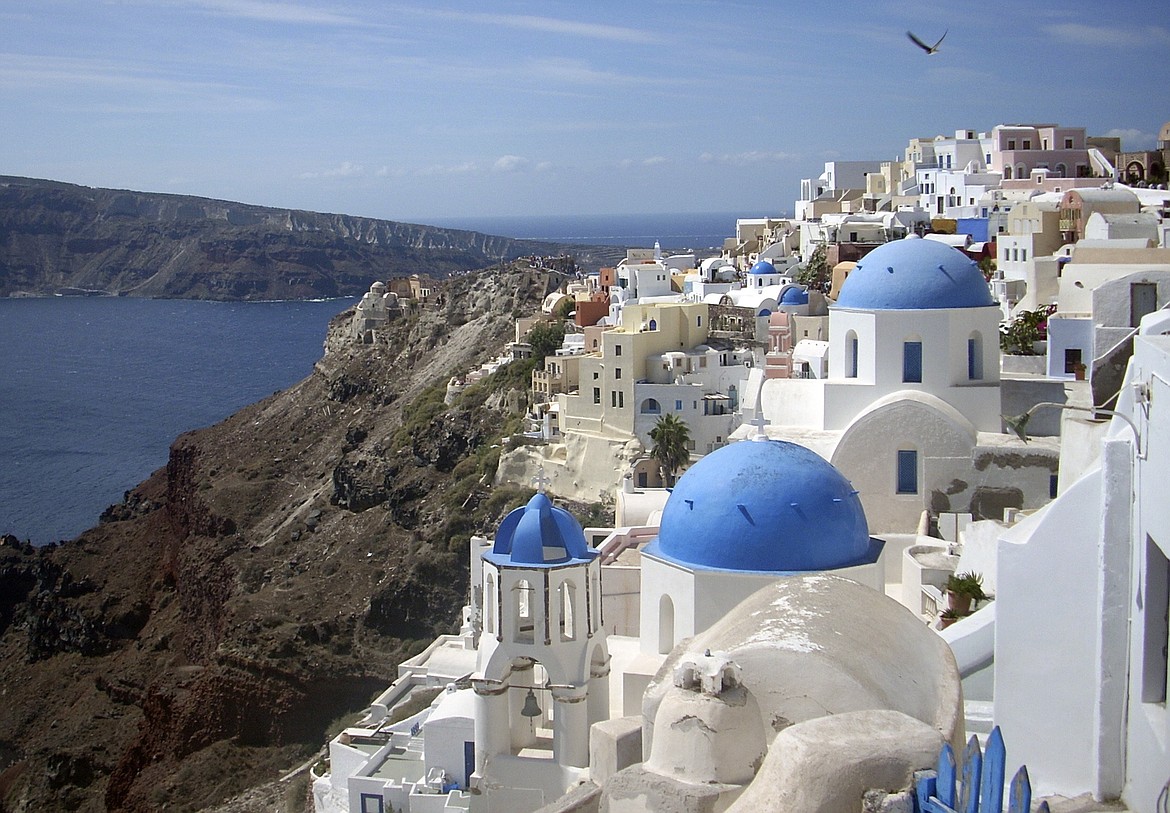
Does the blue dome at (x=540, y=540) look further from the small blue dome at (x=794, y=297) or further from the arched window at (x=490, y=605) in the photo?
the small blue dome at (x=794, y=297)

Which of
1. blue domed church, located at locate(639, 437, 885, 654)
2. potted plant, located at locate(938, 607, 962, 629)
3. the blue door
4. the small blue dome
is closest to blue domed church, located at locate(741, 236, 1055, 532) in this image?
blue domed church, located at locate(639, 437, 885, 654)

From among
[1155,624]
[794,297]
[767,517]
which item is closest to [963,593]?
[767,517]

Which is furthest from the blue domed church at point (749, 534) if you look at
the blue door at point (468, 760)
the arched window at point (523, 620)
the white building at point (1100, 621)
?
the blue door at point (468, 760)

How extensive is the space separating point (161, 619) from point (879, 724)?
1992 inches

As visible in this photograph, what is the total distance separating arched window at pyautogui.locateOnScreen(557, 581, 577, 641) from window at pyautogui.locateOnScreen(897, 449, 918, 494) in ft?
16.8

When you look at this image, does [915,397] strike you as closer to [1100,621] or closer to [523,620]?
[523,620]

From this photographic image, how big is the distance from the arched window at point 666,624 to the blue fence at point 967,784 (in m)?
8.18

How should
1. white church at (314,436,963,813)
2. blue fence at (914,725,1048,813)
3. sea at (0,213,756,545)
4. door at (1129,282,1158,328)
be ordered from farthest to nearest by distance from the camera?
sea at (0,213,756,545) < door at (1129,282,1158,328) < white church at (314,436,963,813) < blue fence at (914,725,1048,813)

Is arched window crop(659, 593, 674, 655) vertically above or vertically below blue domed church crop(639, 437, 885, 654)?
below

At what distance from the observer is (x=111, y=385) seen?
101750 millimetres

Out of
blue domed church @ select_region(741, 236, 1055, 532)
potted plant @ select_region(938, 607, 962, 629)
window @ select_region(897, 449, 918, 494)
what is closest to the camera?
potted plant @ select_region(938, 607, 962, 629)

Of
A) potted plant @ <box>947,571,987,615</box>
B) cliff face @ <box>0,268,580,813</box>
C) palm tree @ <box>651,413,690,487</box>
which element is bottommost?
cliff face @ <box>0,268,580,813</box>

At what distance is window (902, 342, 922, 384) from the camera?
56.6 feet

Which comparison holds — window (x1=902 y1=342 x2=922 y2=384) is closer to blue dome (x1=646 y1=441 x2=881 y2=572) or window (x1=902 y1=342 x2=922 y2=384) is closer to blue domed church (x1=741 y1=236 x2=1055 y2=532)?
blue domed church (x1=741 y1=236 x2=1055 y2=532)
